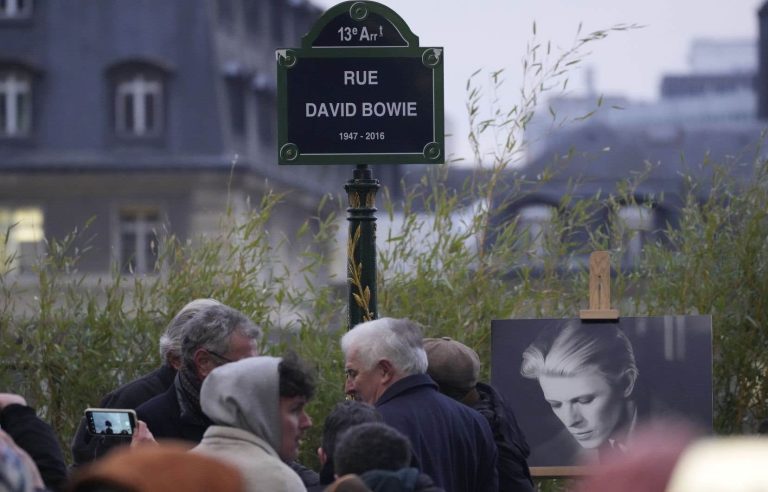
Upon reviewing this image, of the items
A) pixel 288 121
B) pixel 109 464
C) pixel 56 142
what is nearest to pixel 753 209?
pixel 288 121

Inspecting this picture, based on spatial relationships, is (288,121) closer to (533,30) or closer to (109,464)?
(533,30)

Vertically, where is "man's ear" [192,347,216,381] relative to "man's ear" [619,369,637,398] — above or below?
above

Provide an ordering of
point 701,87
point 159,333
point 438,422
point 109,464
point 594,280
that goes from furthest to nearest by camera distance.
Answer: point 701,87, point 159,333, point 594,280, point 438,422, point 109,464

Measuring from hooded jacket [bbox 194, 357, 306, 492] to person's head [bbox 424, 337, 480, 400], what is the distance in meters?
1.69

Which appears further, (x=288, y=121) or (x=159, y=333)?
(x=159, y=333)

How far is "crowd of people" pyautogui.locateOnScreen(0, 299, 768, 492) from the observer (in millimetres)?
3461

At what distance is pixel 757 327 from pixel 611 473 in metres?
5.55

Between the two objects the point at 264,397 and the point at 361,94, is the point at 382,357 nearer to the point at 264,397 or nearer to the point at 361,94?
the point at 264,397

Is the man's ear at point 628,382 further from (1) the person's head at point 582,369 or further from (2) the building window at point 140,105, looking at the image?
(2) the building window at point 140,105

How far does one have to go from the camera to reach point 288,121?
7.16 metres

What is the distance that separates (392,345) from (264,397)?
4.03 feet

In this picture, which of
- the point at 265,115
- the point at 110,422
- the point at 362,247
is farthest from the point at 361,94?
the point at 265,115

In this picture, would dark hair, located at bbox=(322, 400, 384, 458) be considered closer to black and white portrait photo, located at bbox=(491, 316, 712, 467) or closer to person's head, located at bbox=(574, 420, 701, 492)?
Answer: person's head, located at bbox=(574, 420, 701, 492)

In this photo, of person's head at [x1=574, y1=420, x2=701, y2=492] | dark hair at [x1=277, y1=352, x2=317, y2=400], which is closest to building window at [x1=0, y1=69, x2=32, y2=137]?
dark hair at [x1=277, y1=352, x2=317, y2=400]
